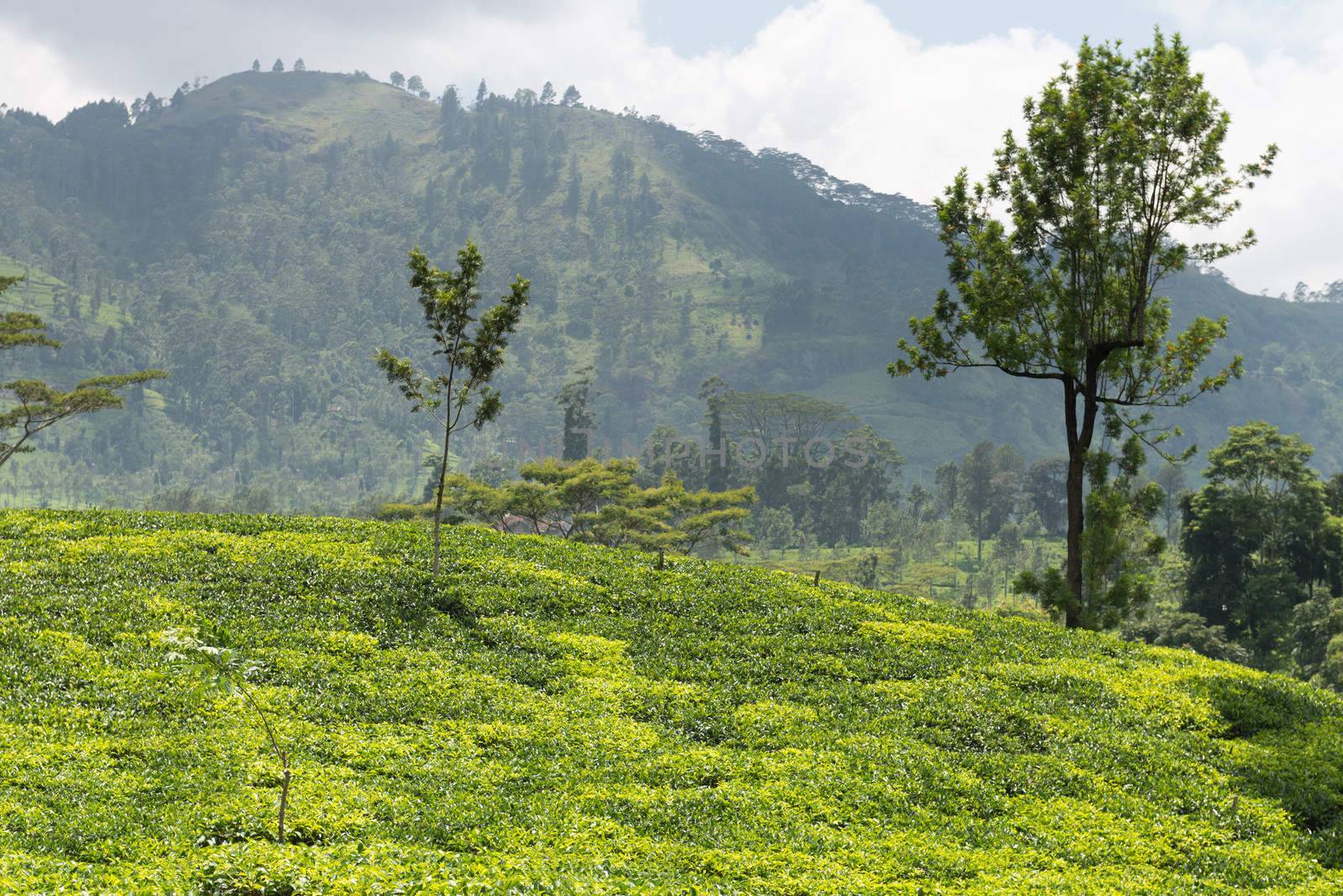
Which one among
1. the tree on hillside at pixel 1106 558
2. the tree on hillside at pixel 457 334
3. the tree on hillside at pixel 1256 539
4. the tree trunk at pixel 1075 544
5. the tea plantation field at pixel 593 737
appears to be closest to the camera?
the tea plantation field at pixel 593 737

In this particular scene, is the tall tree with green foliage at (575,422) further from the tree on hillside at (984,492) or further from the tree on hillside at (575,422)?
the tree on hillside at (984,492)

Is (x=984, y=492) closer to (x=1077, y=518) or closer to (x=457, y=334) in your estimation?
(x=1077, y=518)

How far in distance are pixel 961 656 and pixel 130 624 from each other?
15.8 m

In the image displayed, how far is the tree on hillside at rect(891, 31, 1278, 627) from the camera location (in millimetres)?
27219

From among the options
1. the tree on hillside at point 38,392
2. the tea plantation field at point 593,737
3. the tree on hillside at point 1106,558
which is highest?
the tree on hillside at point 38,392

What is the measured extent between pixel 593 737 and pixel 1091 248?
18834 millimetres

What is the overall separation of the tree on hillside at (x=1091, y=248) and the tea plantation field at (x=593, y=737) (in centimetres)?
796

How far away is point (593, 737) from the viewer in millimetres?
17125

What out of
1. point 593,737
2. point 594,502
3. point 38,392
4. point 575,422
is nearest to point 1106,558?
point 593,737

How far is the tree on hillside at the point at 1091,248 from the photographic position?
2722cm

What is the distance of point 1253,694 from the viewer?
66.7 ft

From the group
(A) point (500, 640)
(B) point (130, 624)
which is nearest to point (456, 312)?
(A) point (500, 640)

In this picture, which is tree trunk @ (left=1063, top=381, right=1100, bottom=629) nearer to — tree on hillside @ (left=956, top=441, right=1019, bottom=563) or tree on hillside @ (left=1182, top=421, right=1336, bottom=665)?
tree on hillside @ (left=1182, top=421, right=1336, bottom=665)

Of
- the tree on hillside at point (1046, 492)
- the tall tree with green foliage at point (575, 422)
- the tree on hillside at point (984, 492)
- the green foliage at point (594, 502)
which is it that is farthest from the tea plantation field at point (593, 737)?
the tree on hillside at point (1046, 492)
